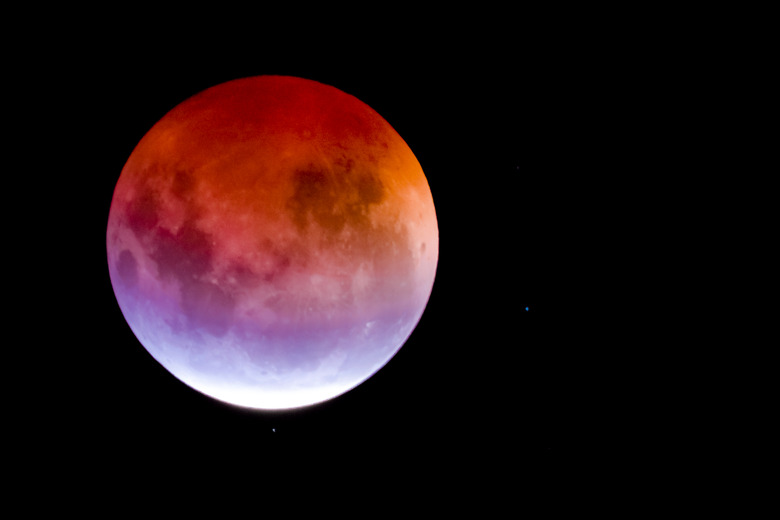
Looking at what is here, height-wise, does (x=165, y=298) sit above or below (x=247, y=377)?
above

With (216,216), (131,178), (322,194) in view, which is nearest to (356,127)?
(322,194)

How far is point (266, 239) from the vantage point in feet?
6.61

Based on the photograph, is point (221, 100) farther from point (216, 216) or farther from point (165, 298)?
point (165, 298)

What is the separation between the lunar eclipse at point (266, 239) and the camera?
2035 millimetres

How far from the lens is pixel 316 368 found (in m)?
2.27

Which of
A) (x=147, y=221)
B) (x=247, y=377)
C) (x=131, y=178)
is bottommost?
(x=247, y=377)

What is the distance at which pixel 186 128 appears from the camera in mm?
2211

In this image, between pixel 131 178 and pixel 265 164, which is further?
pixel 131 178

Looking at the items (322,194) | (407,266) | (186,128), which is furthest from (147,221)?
(407,266)

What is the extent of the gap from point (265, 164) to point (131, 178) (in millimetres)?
759

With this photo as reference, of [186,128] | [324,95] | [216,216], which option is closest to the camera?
[216,216]

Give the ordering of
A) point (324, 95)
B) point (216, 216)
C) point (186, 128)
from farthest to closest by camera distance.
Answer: point (324, 95) < point (186, 128) < point (216, 216)

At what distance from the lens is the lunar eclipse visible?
2035mm

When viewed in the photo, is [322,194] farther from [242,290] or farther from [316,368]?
[316,368]
